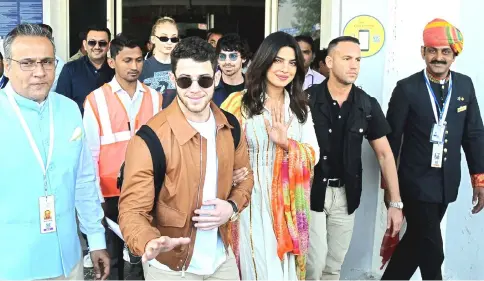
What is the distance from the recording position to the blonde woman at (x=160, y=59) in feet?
16.6

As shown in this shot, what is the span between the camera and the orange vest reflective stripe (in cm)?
424

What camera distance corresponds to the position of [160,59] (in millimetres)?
5160

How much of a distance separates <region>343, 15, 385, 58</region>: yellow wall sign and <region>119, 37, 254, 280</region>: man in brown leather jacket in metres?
2.68

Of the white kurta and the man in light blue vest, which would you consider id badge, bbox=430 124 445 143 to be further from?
the man in light blue vest

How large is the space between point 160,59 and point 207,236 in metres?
2.74

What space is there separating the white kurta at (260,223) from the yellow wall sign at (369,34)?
199 cm

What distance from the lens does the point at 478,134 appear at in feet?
14.3

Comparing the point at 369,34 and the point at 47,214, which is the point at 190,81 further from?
the point at 369,34

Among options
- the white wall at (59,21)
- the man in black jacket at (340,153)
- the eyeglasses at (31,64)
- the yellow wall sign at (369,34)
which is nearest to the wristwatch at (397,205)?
the man in black jacket at (340,153)

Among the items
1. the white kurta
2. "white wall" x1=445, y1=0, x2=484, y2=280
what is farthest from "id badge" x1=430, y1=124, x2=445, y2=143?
the white kurta

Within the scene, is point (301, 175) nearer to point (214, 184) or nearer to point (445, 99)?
point (214, 184)

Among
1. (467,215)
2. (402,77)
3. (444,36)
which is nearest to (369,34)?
(402,77)

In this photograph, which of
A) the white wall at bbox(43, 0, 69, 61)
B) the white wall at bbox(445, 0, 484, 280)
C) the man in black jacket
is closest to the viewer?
the man in black jacket

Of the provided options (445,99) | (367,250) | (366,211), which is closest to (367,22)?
(445,99)
